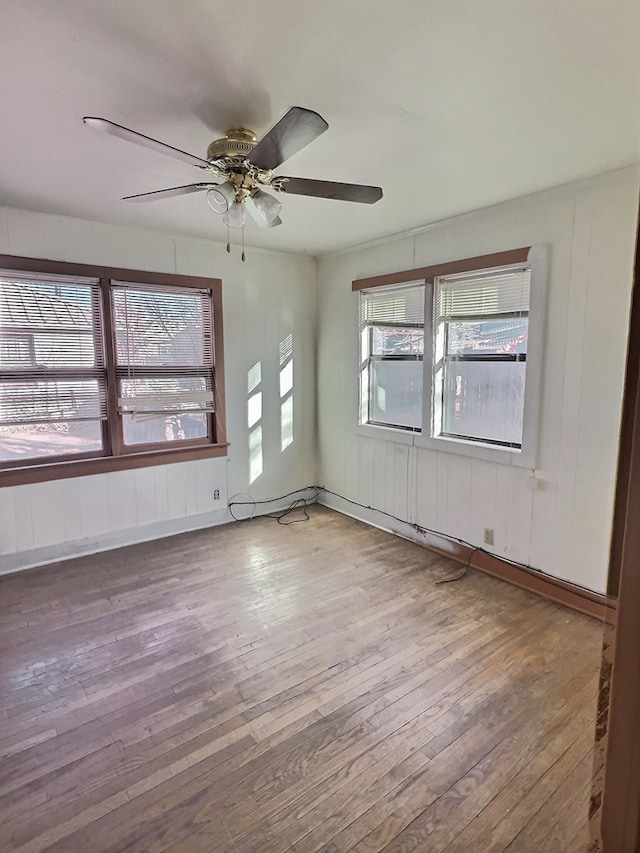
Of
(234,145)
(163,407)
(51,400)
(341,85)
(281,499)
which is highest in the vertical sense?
(341,85)

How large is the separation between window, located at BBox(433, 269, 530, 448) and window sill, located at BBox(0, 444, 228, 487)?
2104mm

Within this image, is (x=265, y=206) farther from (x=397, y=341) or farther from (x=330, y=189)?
(x=397, y=341)

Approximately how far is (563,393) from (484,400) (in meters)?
0.60

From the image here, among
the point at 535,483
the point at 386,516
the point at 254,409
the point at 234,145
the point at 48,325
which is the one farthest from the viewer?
the point at 254,409

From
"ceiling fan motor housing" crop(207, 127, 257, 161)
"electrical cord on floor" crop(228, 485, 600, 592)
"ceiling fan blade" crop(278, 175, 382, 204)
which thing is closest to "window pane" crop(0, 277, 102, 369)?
"electrical cord on floor" crop(228, 485, 600, 592)

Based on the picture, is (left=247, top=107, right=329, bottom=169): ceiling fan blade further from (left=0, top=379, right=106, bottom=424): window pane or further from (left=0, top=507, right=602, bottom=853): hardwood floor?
(left=0, top=379, right=106, bottom=424): window pane

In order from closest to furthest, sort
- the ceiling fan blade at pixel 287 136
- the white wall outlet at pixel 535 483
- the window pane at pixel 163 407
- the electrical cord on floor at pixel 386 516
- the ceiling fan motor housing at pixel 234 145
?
the ceiling fan blade at pixel 287 136, the ceiling fan motor housing at pixel 234 145, the white wall outlet at pixel 535 483, the electrical cord on floor at pixel 386 516, the window pane at pixel 163 407

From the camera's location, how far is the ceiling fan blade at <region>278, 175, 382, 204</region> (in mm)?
2035

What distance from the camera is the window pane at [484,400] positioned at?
3152mm

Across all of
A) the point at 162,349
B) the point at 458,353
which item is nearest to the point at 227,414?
the point at 162,349

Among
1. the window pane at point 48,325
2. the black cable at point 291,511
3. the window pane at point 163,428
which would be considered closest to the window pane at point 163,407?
the window pane at point 163,428

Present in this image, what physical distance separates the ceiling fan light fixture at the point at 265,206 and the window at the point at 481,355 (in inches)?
65.4

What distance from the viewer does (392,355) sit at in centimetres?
407

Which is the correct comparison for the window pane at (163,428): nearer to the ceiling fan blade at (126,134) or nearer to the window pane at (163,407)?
the window pane at (163,407)
